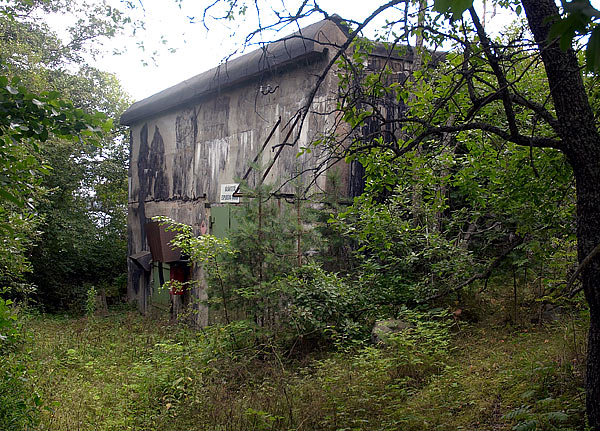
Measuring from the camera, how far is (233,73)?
420 inches

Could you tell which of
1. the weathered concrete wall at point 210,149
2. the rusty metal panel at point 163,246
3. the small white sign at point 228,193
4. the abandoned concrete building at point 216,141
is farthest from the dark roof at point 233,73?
the rusty metal panel at point 163,246

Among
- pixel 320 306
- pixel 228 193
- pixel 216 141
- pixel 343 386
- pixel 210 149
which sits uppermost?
pixel 216 141

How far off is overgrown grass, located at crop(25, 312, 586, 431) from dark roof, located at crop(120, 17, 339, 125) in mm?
3680

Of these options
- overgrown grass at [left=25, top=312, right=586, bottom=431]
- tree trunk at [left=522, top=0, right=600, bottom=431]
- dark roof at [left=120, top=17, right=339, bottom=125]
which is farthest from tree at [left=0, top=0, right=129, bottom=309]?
tree trunk at [left=522, top=0, right=600, bottom=431]

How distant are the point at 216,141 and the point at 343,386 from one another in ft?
24.3

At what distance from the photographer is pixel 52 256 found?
16.9 metres

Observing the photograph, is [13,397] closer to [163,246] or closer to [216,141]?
[163,246]

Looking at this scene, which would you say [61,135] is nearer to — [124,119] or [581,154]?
[581,154]

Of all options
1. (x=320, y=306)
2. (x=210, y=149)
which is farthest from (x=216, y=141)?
(x=320, y=306)

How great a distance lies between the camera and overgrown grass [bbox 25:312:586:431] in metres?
4.47

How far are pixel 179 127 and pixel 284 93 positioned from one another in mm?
4068

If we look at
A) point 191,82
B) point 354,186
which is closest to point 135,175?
point 191,82

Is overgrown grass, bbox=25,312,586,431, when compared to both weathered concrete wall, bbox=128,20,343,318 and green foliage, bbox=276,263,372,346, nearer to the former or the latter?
green foliage, bbox=276,263,372,346

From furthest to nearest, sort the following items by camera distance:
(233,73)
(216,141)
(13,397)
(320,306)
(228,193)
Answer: (216,141) < (228,193) < (233,73) < (320,306) < (13,397)
